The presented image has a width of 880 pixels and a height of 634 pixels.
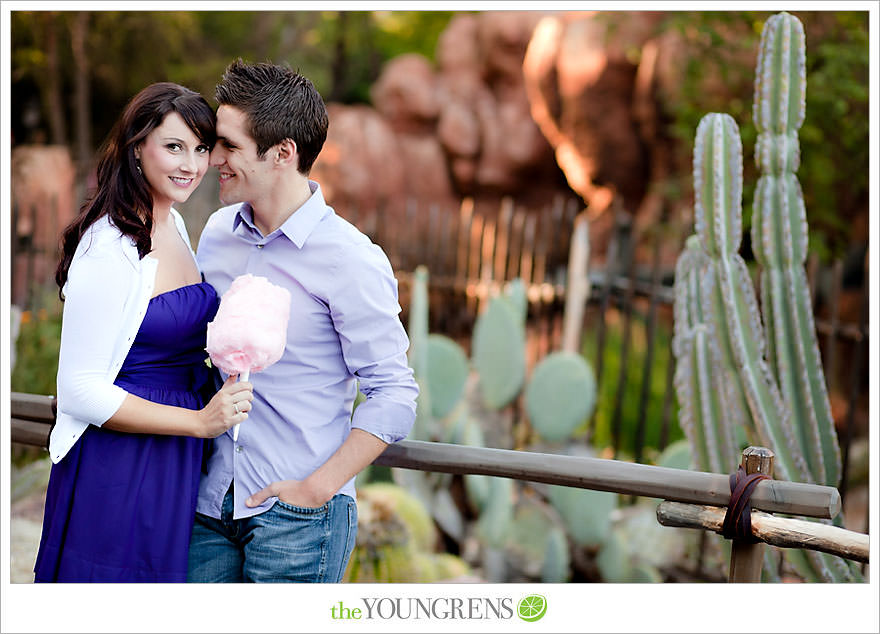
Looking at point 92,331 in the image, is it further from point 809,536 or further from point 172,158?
point 809,536

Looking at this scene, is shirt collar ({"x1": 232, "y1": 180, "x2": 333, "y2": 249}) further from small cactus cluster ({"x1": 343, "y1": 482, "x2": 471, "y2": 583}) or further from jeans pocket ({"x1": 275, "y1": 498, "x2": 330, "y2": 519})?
small cactus cluster ({"x1": 343, "y1": 482, "x2": 471, "y2": 583})

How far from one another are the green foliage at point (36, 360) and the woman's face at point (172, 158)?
3349 mm

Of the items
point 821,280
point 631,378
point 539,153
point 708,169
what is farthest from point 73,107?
point 708,169

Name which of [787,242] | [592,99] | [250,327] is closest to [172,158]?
[250,327]

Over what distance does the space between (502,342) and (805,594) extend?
10.3 ft

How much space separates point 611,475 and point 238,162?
43.3 inches

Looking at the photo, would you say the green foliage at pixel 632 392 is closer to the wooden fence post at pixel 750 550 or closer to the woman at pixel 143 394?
the wooden fence post at pixel 750 550

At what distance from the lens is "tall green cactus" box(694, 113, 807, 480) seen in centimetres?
283

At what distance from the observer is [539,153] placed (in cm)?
1054

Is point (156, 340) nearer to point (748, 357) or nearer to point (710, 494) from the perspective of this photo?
point (710, 494)

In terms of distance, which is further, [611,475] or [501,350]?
[501,350]

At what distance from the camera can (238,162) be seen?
5.31ft

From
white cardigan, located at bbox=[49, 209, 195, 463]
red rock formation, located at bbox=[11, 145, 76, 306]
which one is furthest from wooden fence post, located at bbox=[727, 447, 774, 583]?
red rock formation, located at bbox=[11, 145, 76, 306]

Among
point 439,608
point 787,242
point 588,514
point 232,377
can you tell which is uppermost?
point 787,242
